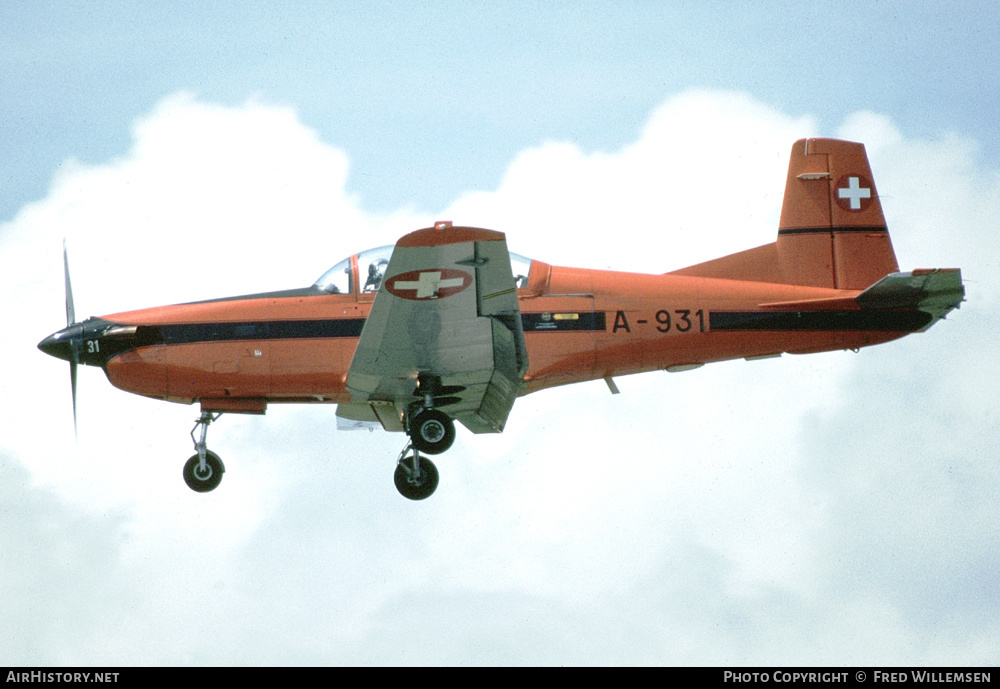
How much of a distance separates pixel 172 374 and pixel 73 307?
1.78 metres

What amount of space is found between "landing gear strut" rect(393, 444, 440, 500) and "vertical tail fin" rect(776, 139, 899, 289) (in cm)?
498

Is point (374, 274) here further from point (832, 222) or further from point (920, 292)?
point (920, 292)

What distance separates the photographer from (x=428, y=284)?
1198 cm

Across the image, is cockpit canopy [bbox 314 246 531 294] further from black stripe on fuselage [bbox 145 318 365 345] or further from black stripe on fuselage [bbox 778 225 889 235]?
black stripe on fuselage [bbox 778 225 889 235]

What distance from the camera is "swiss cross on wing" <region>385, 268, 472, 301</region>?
39.0 feet

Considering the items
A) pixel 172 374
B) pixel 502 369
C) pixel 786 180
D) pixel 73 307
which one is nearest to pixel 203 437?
pixel 172 374

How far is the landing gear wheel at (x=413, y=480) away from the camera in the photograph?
14.5 meters

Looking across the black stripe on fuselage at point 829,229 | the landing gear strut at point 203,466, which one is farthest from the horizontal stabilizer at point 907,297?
the landing gear strut at point 203,466

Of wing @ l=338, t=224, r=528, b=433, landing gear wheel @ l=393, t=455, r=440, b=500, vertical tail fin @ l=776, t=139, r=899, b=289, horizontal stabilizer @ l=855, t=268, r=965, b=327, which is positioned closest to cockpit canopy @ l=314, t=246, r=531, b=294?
wing @ l=338, t=224, r=528, b=433

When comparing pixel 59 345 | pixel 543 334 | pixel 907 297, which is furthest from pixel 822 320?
pixel 59 345

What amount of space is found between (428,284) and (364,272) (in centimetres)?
201

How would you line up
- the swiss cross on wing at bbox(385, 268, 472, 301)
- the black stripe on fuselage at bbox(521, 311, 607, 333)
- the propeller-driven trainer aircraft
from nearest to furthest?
the swiss cross on wing at bbox(385, 268, 472, 301), the propeller-driven trainer aircraft, the black stripe on fuselage at bbox(521, 311, 607, 333)

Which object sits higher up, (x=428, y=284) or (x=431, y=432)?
(x=428, y=284)

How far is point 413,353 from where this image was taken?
509 inches
